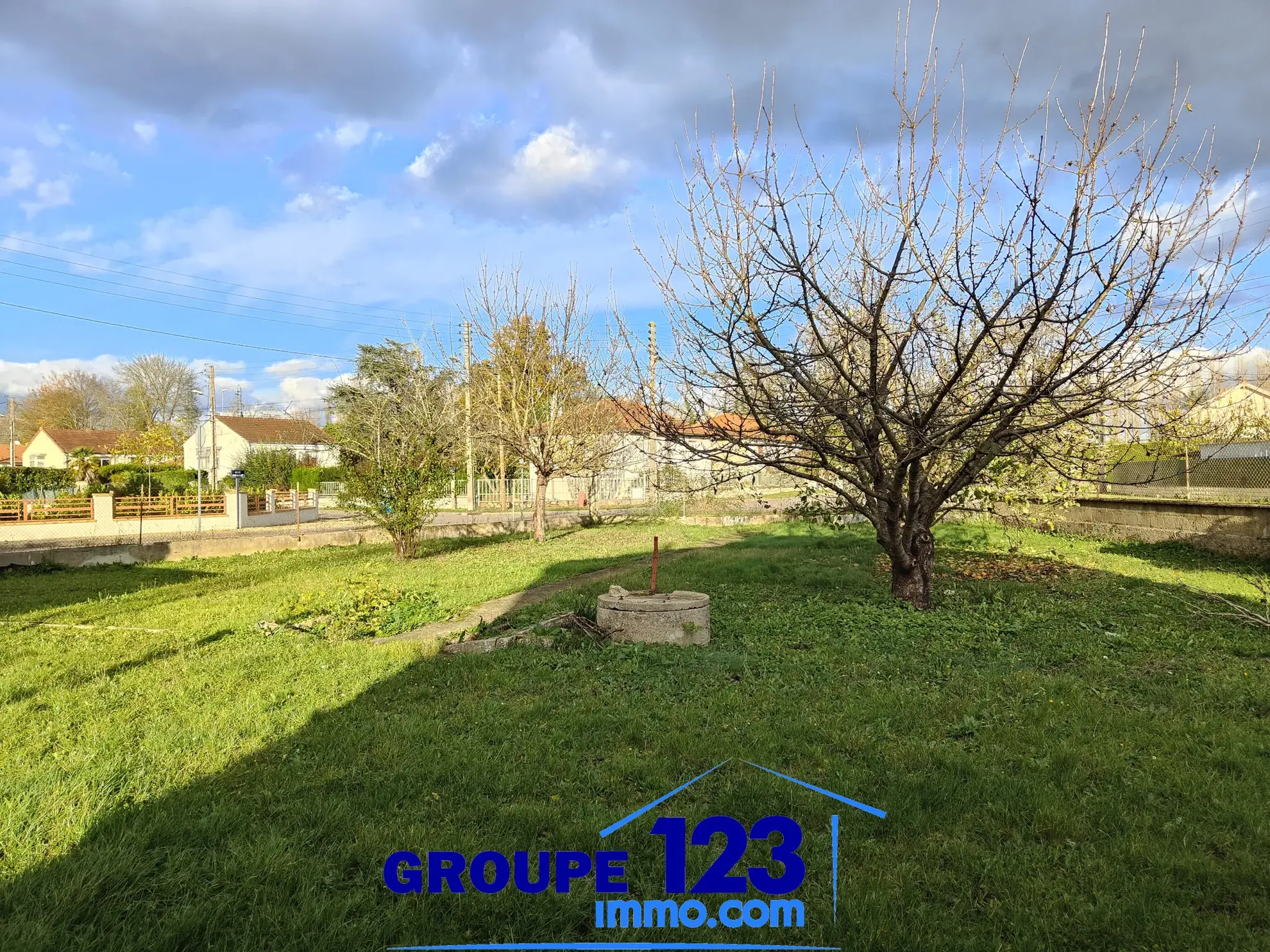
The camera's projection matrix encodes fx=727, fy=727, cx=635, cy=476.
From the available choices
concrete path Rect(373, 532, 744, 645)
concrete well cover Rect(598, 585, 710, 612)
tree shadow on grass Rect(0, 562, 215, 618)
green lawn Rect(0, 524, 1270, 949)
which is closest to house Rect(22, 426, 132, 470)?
tree shadow on grass Rect(0, 562, 215, 618)

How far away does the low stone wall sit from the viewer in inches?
415

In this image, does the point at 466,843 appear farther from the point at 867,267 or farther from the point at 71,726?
the point at 867,267

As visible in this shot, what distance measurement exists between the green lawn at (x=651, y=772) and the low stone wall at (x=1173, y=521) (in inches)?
182

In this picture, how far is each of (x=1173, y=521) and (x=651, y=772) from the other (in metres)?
12.2

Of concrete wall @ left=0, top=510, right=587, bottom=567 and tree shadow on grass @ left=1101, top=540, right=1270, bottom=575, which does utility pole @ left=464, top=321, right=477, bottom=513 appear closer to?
concrete wall @ left=0, top=510, right=587, bottom=567

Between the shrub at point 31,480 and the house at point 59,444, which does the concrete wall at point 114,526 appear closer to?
the shrub at point 31,480

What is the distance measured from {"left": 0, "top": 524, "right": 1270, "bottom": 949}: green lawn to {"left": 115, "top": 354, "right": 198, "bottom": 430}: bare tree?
160 ft

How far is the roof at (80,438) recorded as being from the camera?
175 feet

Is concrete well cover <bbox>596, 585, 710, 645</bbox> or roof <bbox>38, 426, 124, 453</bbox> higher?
roof <bbox>38, 426, 124, 453</bbox>

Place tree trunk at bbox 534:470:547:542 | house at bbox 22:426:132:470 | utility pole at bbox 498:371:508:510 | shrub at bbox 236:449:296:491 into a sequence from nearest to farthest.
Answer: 1. tree trunk at bbox 534:470:547:542
2. utility pole at bbox 498:371:508:510
3. shrub at bbox 236:449:296:491
4. house at bbox 22:426:132:470

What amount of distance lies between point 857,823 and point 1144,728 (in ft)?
6.90

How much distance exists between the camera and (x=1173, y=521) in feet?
39.4

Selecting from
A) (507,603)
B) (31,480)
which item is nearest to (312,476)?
(31,480)

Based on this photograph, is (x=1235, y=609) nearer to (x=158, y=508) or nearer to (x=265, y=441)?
(x=158, y=508)
